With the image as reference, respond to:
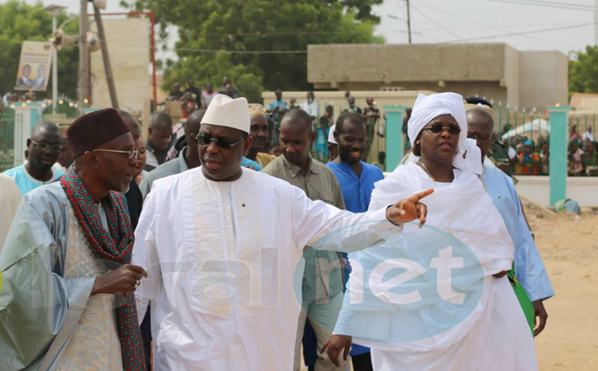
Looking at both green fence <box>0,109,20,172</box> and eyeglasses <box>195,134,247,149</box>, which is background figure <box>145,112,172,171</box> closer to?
eyeglasses <box>195,134,247,149</box>

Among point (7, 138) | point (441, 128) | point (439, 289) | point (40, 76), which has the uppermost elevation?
point (40, 76)

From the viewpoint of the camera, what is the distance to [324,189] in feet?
17.6

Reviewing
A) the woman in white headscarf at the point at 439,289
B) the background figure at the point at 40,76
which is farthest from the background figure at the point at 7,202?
the background figure at the point at 40,76

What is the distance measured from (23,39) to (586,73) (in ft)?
115

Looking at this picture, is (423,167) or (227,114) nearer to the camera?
(227,114)

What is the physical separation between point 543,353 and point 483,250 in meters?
3.97

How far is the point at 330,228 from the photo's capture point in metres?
3.83

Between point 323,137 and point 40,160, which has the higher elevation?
point 323,137

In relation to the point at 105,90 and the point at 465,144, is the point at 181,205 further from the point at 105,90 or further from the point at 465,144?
the point at 105,90

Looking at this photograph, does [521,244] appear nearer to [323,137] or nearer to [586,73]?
[323,137]

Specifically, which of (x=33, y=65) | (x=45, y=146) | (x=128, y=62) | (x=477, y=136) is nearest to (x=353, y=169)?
(x=477, y=136)

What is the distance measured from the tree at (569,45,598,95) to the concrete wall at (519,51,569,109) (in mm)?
20051

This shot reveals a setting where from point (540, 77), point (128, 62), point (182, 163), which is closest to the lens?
point (182, 163)

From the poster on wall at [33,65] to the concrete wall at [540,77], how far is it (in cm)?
2112
